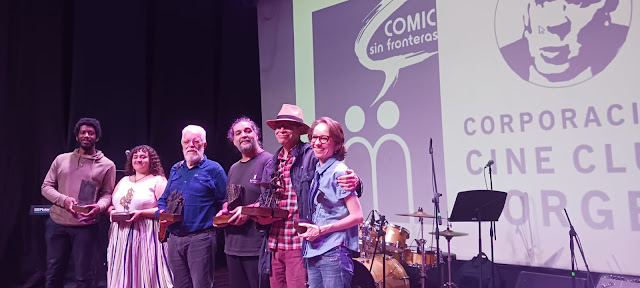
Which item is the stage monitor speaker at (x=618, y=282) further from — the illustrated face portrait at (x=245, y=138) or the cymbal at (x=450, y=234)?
the illustrated face portrait at (x=245, y=138)

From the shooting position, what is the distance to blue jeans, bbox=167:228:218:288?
345cm

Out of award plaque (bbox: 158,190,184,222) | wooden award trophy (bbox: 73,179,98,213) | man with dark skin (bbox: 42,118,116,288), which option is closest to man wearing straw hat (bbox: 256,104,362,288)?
award plaque (bbox: 158,190,184,222)

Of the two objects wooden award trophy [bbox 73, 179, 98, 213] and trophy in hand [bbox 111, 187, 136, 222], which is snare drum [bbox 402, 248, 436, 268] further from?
wooden award trophy [bbox 73, 179, 98, 213]

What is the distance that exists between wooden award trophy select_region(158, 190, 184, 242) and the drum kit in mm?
1862

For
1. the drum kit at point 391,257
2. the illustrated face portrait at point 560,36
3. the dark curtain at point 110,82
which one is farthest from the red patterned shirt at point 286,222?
the dark curtain at point 110,82

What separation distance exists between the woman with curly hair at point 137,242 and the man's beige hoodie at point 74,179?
14.8 inches

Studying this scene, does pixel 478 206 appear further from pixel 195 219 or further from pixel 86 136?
pixel 86 136

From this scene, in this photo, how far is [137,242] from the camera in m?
4.27

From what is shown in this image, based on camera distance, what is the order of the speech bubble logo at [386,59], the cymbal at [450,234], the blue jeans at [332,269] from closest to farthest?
the blue jeans at [332,269], the cymbal at [450,234], the speech bubble logo at [386,59]

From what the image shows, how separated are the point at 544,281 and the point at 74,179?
422 cm

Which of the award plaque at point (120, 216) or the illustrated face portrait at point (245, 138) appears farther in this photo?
the award plaque at point (120, 216)

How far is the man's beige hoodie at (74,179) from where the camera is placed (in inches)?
179

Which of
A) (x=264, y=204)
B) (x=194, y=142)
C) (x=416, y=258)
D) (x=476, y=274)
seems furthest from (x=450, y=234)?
(x=194, y=142)

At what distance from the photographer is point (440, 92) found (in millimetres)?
5137
